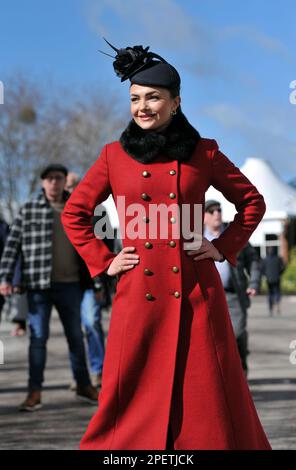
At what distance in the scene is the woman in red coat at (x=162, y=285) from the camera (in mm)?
4242

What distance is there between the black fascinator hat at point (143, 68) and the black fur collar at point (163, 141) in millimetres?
171

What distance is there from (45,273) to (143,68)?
3.99 metres

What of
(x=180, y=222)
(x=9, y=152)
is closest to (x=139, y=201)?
(x=180, y=222)

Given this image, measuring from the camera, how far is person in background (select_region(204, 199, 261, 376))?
28.2 feet

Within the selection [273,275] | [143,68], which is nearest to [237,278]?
[143,68]

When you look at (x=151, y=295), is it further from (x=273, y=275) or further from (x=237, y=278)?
(x=273, y=275)

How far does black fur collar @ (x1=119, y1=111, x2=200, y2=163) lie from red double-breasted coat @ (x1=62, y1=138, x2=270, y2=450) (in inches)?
1.5

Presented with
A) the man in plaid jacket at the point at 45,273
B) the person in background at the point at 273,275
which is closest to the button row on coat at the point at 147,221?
the man in plaid jacket at the point at 45,273

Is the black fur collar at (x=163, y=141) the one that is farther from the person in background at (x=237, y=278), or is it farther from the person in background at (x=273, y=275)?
the person in background at (x=273, y=275)

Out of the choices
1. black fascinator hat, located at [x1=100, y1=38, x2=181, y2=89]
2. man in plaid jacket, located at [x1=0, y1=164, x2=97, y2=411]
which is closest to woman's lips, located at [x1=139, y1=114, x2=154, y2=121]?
black fascinator hat, located at [x1=100, y1=38, x2=181, y2=89]

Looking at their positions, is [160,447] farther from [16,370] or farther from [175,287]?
[16,370]

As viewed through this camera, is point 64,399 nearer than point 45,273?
No

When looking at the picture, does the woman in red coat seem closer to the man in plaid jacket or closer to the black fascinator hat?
the black fascinator hat

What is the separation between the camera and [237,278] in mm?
8859
